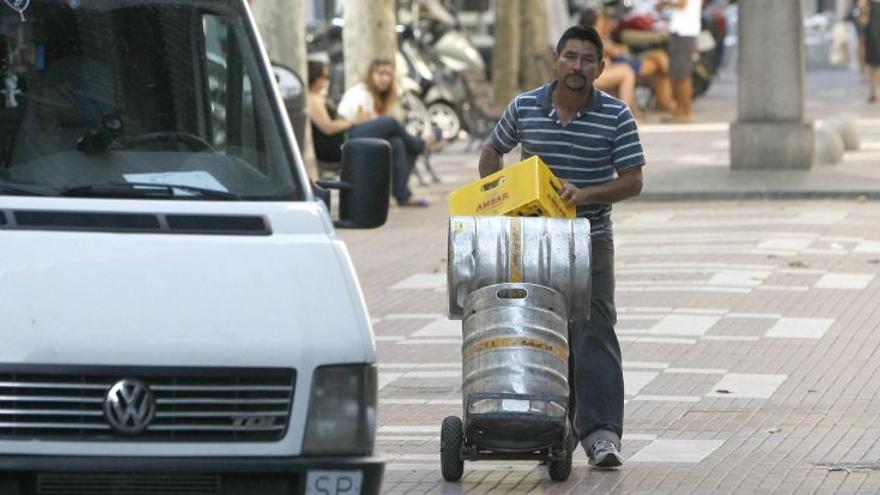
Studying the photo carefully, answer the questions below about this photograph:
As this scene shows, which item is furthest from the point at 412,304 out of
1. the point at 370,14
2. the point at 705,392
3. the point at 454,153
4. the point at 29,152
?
the point at 454,153

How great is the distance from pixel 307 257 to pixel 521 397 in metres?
1.94

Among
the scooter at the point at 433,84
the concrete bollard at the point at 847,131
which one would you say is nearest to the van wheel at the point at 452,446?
the concrete bollard at the point at 847,131

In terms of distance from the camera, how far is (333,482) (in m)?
6.20

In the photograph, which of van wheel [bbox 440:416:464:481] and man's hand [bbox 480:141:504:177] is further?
man's hand [bbox 480:141:504:177]

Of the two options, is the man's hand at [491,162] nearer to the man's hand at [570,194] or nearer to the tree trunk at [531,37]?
the man's hand at [570,194]

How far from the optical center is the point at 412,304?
1462 centimetres

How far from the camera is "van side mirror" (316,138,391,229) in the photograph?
23.4ft

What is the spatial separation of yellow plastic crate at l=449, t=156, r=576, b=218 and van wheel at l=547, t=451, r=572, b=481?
915 mm

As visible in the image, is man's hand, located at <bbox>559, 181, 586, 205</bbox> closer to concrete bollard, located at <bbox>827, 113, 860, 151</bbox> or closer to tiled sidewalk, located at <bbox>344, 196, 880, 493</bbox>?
tiled sidewalk, located at <bbox>344, 196, 880, 493</bbox>

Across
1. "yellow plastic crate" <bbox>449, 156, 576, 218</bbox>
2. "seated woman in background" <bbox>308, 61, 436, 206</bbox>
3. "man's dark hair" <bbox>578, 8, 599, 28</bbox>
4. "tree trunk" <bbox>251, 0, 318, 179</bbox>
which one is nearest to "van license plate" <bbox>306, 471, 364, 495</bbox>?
"yellow plastic crate" <bbox>449, 156, 576, 218</bbox>

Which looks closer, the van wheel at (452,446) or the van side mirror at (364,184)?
the van side mirror at (364,184)

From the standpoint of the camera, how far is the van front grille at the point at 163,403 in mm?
6043

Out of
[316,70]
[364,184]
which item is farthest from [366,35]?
[364,184]

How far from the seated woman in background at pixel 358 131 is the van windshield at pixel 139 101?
1252 cm
